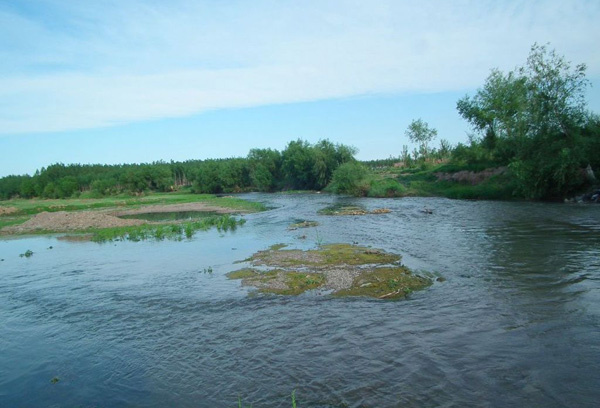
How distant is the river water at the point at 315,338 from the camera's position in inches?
316

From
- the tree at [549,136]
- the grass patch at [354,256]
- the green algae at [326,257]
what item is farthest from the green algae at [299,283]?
the tree at [549,136]

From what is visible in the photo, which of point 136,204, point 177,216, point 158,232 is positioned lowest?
point 177,216

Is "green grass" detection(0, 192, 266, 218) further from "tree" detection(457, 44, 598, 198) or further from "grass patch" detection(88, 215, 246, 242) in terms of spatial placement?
→ "tree" detection(457, 44, 598, 198)

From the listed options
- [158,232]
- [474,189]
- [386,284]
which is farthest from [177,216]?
[386,284]

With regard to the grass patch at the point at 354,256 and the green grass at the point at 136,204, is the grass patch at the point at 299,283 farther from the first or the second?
the green grass at the point at 136,204

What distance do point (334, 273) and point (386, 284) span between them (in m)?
2.71

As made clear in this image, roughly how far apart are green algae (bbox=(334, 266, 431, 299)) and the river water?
0.56 metres

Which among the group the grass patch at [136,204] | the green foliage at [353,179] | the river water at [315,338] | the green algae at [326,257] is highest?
the green foliage at [353,179]

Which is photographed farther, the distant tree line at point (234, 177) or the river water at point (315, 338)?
the distant tree line at point (234, 177)

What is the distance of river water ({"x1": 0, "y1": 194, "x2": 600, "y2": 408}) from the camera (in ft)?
26.3

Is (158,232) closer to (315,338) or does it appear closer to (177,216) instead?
(177,216)

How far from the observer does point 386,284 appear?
14.3m

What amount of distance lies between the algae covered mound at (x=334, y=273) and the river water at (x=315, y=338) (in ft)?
2.52

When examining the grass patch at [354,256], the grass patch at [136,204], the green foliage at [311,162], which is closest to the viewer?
the grass patch at [354,256]
